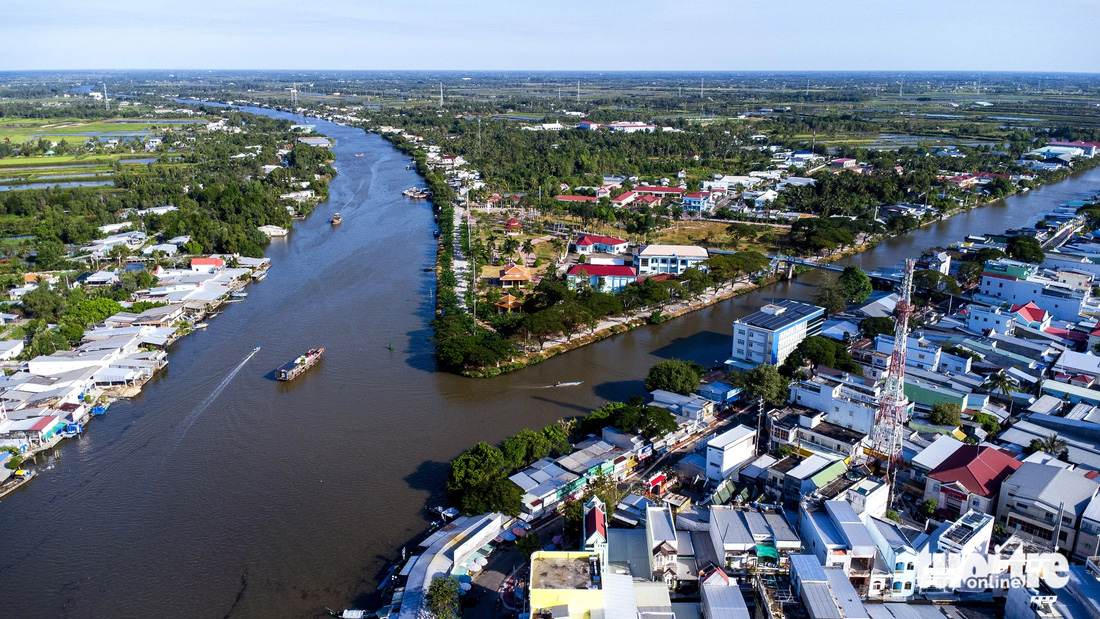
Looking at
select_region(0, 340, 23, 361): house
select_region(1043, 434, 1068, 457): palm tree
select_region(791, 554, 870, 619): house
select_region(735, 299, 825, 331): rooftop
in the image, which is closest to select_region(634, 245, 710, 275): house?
select_region(735, 299, 825, 331): rooftop

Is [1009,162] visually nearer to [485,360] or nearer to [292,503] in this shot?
[485,360]

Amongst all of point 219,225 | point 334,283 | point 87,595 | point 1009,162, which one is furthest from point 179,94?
point 87,595

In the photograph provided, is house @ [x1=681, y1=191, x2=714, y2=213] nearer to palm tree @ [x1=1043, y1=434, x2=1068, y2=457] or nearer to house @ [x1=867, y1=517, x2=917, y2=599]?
palm tree @ [x1=1043, y1=434, x2=1068, y2=457]

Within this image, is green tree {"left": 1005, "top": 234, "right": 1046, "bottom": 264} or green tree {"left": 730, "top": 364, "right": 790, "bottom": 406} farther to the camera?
green tree {"left": 1005, "top": 234, "right": 1046, "bottom": 264}

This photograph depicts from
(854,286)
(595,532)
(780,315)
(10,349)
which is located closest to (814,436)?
(780,315)

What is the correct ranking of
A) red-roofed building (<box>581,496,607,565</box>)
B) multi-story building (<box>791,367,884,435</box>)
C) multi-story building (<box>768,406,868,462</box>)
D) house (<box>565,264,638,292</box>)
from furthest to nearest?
house (<box>565,264,638,292</box>) < multi-story building (<box>791,367,884,435</box>) < multi-story building (<box>768,406,868,462</box>) < red-roofed building (<box>581,496,607,565</box>)

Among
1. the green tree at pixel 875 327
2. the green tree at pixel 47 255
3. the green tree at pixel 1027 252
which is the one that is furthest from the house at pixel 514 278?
the green tree at pixel 1027 252

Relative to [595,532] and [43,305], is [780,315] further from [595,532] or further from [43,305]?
[43,305]
